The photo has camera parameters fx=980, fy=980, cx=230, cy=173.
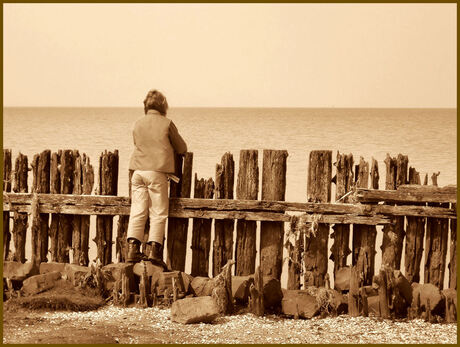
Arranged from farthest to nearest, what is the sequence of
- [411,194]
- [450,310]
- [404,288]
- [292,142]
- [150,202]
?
1. [292,142]
2. [150,202]
3. [411,194]
4. [404,288]
5. [450,310]

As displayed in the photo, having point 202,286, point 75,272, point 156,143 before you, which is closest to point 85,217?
point 75,272

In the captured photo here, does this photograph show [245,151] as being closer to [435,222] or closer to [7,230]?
[435,222]

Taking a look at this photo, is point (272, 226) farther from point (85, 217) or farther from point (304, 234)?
point (85, 217)

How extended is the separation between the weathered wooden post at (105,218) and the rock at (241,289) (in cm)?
173

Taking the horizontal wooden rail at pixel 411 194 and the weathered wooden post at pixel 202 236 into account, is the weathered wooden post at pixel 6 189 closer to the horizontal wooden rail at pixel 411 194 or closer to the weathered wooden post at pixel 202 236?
the weathered wooden post at pixel 202 236

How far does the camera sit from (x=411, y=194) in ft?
36.0

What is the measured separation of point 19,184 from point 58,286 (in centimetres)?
156

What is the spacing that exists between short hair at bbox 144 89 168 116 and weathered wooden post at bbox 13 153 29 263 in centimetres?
184

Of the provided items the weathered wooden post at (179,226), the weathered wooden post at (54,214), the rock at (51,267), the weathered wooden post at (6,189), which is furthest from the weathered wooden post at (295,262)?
the weathered wooden post at (6,189)

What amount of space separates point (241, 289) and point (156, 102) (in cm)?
234

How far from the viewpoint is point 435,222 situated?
1116 cm

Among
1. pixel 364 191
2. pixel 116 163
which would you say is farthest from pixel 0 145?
pixel 364 191

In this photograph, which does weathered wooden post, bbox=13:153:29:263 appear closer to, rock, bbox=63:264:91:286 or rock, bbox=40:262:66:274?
rock, bbox=40:262:66:274

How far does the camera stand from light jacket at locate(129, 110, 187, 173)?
11.0 m
